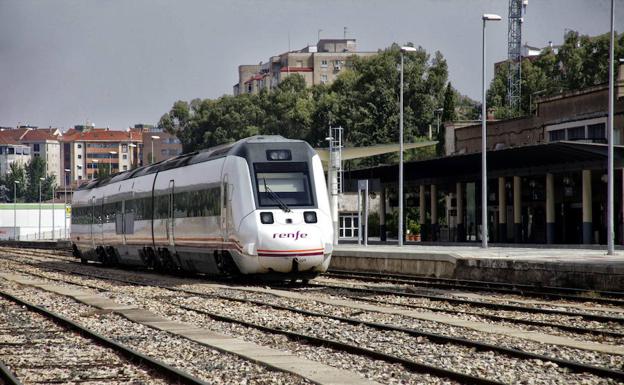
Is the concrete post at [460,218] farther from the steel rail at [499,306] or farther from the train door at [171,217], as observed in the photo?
the steel rail at [499,306]

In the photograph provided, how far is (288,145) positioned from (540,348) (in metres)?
14.4

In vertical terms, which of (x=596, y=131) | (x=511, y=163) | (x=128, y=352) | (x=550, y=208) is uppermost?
(x=596, y=131)

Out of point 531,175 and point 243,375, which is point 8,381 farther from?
point 531,175

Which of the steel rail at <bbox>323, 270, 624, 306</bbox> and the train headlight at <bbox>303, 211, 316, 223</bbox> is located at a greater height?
the train headlight at <bbox>303, 211, 316, 223</bbox>

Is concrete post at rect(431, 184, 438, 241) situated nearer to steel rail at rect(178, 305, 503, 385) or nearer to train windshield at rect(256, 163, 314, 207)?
train windshield at rect(256, 163, 314, 207)

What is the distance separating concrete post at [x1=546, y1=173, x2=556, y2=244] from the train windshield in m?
28.8

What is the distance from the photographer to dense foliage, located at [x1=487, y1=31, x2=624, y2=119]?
10669 cm

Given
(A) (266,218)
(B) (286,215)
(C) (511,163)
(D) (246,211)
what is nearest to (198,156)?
(D) (246,211)

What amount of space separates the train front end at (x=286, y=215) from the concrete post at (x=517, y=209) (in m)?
31.2

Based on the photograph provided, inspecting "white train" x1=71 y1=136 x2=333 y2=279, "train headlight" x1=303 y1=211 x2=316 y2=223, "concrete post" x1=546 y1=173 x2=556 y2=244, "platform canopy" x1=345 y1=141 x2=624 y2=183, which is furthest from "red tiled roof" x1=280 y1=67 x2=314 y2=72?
"train headlight" x1=303 y1=211 x2=316 y2=223

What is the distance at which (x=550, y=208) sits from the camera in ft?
184

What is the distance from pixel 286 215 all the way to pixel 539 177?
112 ft

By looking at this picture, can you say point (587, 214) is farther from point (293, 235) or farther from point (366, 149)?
point (293, 235)

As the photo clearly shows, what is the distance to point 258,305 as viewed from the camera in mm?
22688
